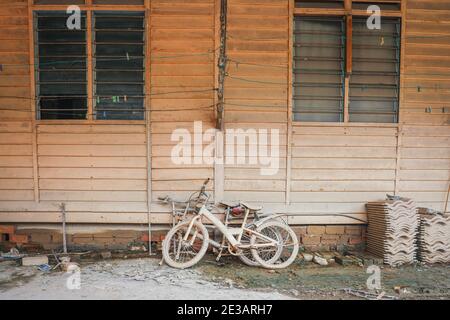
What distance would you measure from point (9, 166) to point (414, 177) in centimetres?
704

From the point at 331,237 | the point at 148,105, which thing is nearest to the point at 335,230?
the point at 331,237

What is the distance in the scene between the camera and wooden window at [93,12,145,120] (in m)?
6.38

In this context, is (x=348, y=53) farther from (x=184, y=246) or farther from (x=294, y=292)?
(x=184, y=246)

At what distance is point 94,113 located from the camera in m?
6.39

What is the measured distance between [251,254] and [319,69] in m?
3.40

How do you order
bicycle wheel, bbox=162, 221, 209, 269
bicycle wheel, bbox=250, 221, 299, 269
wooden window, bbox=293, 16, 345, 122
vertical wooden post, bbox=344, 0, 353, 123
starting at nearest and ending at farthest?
bicycle wheel, bbox=162, 221, 209, 269
bicycle wheel, bbox=250, 221, 299, 269
vertical wooden post, bbox=344, 0, 353, 123
wooden window, bbox=293, 16, 345, 122

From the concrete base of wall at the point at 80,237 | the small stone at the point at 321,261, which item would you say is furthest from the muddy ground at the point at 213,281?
the concrete base of wall at the point at 80,237

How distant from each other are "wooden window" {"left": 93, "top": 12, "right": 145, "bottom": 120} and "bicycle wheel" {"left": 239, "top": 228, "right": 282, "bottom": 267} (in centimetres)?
274

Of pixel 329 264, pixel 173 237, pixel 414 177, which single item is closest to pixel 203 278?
pixel 173 237

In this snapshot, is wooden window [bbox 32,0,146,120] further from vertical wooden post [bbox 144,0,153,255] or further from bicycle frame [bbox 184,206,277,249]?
bicycle frame [bbox 184,206,277,249]

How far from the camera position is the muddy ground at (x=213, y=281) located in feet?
15.8

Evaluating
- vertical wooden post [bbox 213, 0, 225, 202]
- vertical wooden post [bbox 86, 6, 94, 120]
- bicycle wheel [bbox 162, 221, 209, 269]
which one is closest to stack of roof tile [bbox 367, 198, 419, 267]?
vertical wooden post [bbox 213, 0, 225, 202]

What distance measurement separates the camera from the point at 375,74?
661 cm

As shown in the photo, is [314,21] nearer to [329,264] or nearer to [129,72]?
[129,72]
